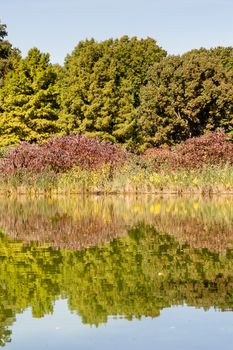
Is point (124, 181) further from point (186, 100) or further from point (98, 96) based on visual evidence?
point (186, 100)

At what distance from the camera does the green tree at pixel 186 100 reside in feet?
144

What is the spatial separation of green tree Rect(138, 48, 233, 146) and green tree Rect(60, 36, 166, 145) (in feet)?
4.01

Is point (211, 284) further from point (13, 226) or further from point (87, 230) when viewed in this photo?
point (13, 226)

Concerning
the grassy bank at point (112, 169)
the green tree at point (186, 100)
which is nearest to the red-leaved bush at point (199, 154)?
the grassy bank at point (112, 169)

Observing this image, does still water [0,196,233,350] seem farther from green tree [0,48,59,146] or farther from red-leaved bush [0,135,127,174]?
green tree [0,48,59,146]

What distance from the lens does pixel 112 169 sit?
3017 cm

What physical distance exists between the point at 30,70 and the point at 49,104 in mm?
2499

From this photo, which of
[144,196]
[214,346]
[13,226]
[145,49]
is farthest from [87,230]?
[145,49]

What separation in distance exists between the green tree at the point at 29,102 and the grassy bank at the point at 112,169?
11.2m

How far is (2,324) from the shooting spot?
23.5 ft

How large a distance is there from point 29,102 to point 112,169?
13.5m

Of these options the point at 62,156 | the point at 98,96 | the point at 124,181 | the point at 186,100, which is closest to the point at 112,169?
the point at 124,181

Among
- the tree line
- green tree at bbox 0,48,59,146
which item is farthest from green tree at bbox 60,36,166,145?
green tree at bbox 0,48,59,146

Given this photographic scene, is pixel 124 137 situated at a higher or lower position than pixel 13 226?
higher
